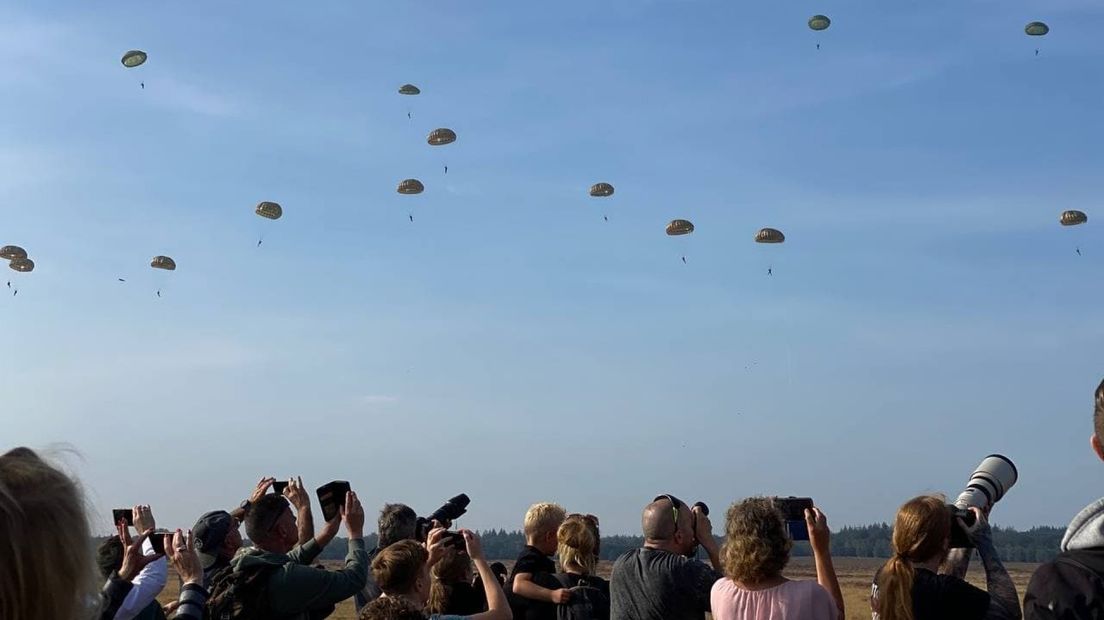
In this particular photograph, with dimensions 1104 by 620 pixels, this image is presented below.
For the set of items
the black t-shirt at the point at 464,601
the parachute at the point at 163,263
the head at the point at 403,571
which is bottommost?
the black t-shirt at the point at 464,601

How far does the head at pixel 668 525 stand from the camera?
28.4 ft

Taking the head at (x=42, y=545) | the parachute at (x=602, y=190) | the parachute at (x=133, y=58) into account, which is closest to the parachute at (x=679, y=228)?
the parachute at (x=602, y=190)

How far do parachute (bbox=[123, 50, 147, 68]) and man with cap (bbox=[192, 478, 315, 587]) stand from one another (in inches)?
1377

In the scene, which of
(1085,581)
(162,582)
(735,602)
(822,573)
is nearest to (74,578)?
(1085,581)

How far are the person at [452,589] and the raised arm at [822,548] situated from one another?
2792 mm

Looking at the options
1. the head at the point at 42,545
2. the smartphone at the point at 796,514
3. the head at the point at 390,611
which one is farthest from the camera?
the smartphone at the point at 796,514

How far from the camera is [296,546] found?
28.9 feet

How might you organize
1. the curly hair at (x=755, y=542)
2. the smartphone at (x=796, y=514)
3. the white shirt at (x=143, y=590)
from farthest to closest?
the smartphone at (x=796, y=514) < the curly hair at (x=755, y=542) < the white shirt at (x=143, y=590)

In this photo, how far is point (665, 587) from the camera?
8.45 metres

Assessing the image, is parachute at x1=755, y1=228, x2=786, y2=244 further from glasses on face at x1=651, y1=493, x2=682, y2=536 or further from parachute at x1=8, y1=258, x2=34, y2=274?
glasses on face at x1=651, y1=493, x2=682, y2=536

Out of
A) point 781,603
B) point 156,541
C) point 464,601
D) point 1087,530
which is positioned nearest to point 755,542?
point 781,603

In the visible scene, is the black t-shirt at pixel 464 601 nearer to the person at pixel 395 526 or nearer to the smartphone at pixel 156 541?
the person at pixel 395 526

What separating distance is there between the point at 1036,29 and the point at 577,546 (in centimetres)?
3804

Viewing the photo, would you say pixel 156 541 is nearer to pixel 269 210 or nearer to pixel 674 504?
pixel 674 504
